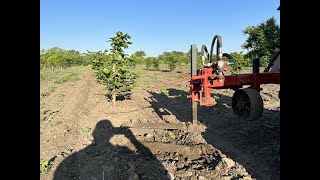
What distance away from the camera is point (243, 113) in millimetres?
5602

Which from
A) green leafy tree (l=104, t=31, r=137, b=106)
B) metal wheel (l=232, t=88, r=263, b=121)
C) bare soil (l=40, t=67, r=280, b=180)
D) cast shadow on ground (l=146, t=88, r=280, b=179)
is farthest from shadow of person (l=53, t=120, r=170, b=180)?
green leafy tree (l=104, t=31, r=137, b=106)

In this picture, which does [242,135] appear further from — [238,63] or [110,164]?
[238,63]

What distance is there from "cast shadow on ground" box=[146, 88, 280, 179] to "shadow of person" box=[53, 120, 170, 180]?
1957 mm

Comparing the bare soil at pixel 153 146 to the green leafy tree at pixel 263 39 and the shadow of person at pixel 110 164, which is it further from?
the green leafy tree at pixel 263 39

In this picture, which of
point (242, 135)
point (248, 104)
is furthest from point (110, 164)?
point (242, 135)

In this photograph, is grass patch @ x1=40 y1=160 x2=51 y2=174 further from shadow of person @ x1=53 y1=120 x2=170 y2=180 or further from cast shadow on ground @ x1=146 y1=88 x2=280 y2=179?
cast shadow on ground @ x1=146 y1=88 x2=280 y2=179

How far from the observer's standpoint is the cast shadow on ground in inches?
230

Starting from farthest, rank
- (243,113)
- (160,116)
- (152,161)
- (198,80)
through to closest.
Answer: (160,116), (198,80), (152,161), (243,113)

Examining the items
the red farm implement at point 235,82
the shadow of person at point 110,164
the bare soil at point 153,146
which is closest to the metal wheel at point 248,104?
the red farm implement at point 235,82

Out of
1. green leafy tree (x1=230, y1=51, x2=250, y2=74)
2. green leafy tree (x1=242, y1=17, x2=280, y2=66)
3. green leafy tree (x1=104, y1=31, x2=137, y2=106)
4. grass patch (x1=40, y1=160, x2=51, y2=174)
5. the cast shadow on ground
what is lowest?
grass patch (x1=40, y1=160, x2=51, y2=174)
